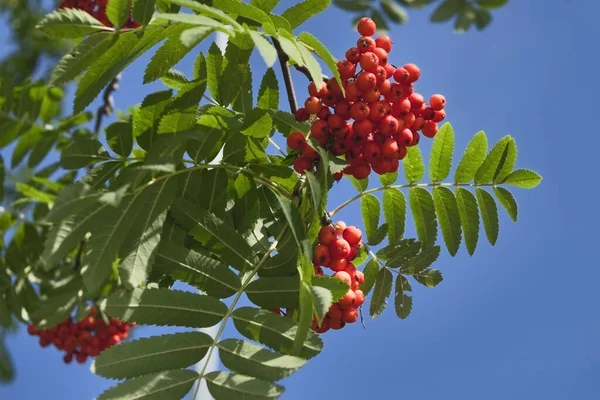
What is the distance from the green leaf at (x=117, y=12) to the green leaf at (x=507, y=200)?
1378mm

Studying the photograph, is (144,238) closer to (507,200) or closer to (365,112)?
(365,112)

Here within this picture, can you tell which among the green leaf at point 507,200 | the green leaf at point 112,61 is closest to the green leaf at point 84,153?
the green leaf at point 112,61

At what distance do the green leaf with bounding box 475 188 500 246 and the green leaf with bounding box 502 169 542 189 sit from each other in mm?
113

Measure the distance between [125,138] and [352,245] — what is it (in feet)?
2.49

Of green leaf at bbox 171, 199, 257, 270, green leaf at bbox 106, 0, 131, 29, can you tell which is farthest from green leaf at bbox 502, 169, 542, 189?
green leaf at bbox 106, 0, 131, 29

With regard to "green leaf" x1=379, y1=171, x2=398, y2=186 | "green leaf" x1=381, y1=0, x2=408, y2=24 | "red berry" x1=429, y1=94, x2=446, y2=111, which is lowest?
"green leaf" x1=379, y1=171, x2=398, y2=186

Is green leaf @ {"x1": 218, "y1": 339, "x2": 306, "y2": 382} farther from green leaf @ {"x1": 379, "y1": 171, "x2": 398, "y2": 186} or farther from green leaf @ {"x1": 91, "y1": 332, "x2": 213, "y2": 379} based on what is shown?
green leaf @ {"x1": 379, "y1": 171, "x2": 398, "y2": 186}

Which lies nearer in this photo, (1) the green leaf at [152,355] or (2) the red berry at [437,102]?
(1) the green leaf at [152,355]

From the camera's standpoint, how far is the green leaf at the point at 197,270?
1.76 m

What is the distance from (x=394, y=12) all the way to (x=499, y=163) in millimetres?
1863

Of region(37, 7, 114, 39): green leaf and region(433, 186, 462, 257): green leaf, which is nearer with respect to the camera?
region(37, 7, 114, 39): green leaf

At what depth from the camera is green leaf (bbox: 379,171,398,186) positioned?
2.31 meters

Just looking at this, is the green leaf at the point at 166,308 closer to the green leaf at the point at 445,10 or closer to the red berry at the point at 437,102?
the red berry at the point at 437,102

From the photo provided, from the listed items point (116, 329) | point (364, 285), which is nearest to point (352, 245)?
point (364, 285)
